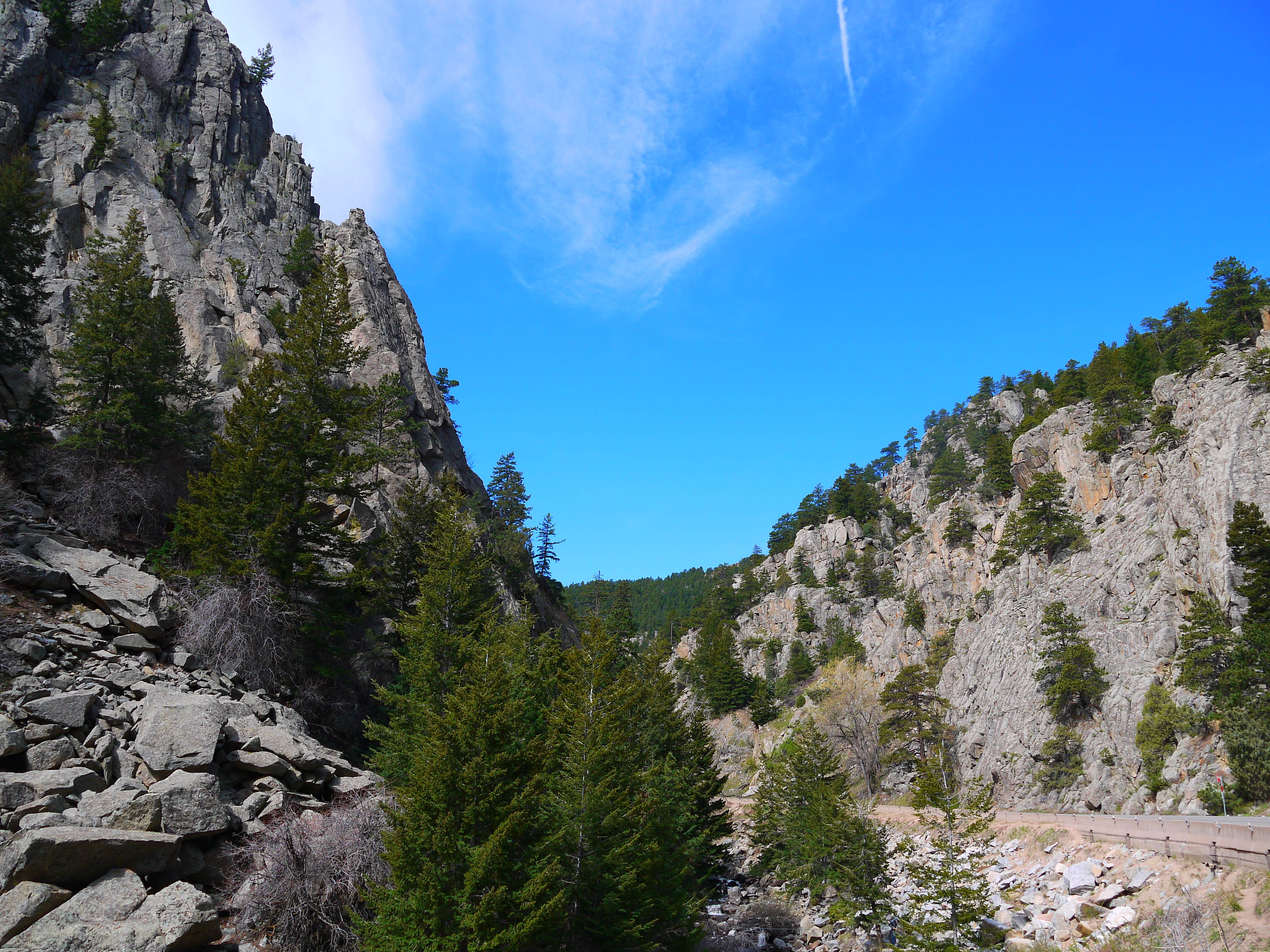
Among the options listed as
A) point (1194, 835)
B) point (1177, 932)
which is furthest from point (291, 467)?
point (1194, 835)

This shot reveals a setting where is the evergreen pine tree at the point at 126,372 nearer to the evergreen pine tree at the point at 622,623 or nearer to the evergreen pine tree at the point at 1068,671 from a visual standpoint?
the evergreen pine tree at the point at 622,623

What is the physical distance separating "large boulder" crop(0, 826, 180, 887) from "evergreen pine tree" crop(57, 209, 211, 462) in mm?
20417

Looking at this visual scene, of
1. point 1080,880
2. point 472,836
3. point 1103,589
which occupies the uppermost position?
point 1103,589

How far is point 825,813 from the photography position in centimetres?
3572

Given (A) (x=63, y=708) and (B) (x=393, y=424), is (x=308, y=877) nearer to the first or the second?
(A) (x=63, y=708)

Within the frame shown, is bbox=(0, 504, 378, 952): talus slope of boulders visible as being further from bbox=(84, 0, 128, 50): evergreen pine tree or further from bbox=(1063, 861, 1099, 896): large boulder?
bbox=(84, 0, 128, 50): evergreen pine tree

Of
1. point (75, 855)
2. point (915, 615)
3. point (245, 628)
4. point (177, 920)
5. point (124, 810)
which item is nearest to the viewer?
point (75, 855)

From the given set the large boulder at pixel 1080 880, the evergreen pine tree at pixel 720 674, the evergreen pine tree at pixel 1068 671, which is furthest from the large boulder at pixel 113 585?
the evergreen pine tree at pixel 720 674

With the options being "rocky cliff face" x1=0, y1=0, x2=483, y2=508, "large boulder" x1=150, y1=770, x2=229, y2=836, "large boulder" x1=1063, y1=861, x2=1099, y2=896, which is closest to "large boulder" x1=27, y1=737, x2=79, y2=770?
"large boulder" x1=150, y1=770, x2=229, y2=836

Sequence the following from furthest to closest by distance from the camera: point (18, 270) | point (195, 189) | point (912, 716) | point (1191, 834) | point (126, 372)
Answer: point (912, 716) < point (195, 189) < point (18, 270) < point (126, 372) < point (1191, 834)

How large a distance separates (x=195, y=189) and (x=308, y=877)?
5888 cm

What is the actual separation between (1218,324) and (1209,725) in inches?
1815

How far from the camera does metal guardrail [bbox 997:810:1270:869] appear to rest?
2109cm

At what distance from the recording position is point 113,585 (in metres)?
21.3
